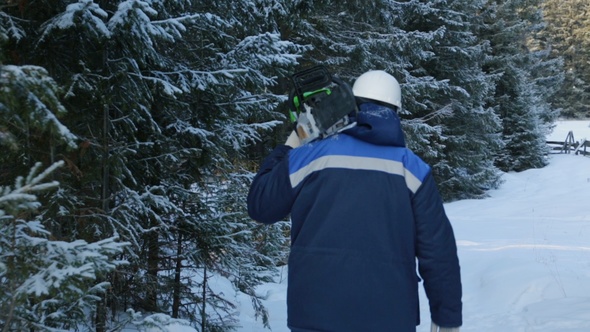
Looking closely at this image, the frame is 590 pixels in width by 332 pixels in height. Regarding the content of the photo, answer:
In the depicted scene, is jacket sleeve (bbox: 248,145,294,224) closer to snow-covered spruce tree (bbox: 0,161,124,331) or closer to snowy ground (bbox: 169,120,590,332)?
snow-covered spruce tree (bbox: 0,161,124,331)

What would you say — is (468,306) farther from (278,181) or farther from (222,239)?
(278,181)

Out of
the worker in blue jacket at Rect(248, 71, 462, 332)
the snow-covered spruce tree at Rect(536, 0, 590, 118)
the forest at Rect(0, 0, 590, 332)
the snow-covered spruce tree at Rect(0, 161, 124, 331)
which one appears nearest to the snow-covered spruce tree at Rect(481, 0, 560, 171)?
the forest at Rect(0, 0, 590, 332)

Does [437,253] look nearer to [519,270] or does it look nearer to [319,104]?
[319,104]

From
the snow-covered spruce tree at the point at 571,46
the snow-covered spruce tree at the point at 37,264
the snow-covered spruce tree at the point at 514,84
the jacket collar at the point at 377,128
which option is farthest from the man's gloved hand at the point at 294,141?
the snow-covered spruce tree at the point at 571,46

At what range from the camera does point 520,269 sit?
8195 millimetres

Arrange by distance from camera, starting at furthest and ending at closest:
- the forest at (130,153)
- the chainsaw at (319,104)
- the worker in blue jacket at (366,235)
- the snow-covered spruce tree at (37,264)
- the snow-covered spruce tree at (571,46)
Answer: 1. the snow-covered spruce tree at (571,46)
2. the chainsaw at (319,104)
3. the worker in blue jacket at (366,235)
4. the forest at (130,153)
5. the snow-covered spruce tree at (37,264)

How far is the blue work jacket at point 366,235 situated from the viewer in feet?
8.37

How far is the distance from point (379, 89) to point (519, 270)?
245 inches

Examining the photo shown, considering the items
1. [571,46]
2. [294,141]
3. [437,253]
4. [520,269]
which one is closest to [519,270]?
[520,269]

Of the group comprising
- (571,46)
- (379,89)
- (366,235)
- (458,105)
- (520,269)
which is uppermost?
(379,89)

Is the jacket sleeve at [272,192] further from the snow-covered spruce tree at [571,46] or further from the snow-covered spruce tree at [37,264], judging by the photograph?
the snow-covered spruce tree at [571,46]

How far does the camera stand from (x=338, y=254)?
2.56m

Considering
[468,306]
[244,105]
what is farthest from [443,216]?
[468,306]

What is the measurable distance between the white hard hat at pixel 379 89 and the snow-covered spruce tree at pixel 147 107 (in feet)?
4.20
